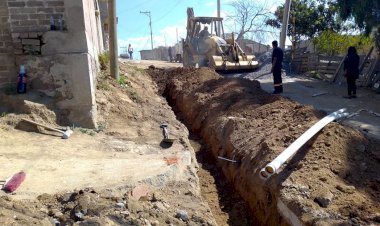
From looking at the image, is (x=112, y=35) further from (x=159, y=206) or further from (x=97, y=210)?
(x=97, y=210)

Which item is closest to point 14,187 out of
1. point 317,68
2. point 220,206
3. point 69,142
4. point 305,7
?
point 69,142

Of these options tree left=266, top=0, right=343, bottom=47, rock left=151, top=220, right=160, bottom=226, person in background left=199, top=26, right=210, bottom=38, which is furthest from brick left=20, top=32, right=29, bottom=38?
tree left=266, top=0, right=343, bottom=47

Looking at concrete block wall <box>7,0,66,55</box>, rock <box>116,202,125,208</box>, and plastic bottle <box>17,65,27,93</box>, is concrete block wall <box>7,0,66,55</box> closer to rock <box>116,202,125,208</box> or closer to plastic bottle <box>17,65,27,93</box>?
plastic bottle <box>17,65,27,93</box>

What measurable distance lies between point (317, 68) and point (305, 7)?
341 inches

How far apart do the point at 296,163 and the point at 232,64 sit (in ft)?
43.3

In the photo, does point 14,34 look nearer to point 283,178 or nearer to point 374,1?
point 283,178

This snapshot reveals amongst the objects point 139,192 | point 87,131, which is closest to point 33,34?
point 87,131

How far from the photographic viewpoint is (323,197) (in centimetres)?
482

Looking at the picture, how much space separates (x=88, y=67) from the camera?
25.3 feet

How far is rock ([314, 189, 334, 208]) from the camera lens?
4.75 metres

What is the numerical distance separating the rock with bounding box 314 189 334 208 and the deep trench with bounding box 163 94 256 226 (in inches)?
57.3

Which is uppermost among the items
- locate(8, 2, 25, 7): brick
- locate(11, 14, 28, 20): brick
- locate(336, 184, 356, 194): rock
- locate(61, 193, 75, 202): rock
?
locate(8, 2, 25, 7): brick

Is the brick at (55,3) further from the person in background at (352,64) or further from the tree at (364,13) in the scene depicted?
the tree at (364,13)

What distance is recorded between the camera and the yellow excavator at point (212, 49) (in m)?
18.8
